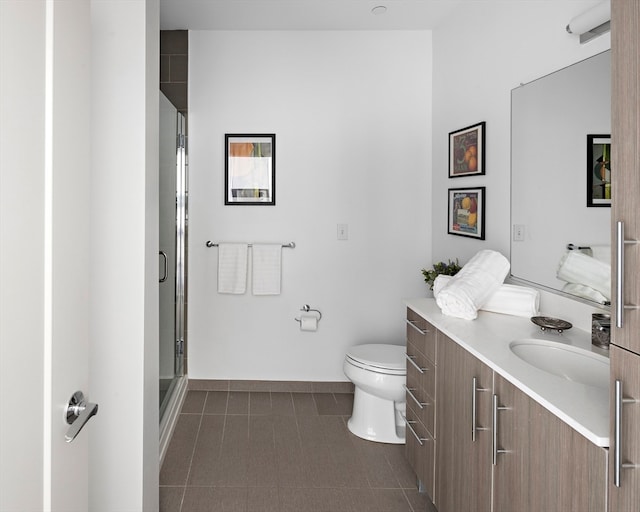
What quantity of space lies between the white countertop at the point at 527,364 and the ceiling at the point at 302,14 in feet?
6.34

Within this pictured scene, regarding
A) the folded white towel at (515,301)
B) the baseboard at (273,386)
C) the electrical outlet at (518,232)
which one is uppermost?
the electrical outlet at (518,232)

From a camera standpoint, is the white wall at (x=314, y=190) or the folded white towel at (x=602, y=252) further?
the white wall at (x=314, y=190)

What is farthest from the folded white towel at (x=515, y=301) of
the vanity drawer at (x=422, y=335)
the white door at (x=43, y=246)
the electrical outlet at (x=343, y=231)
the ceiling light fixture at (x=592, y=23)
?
the white door at (x=43, y=246)

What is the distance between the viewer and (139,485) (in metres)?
1.72

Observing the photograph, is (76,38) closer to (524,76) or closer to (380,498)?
(524,76)

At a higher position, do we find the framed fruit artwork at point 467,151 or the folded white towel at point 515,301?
the framed fruit artwork at point 467,151

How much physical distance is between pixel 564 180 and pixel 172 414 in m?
2.44

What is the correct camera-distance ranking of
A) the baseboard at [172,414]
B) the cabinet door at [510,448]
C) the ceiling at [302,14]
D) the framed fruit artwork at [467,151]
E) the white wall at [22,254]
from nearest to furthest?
the white wall at [22,254] → the cabinet door at [510,448] → the baseboard at [172,414] → the framed fruit artwork at [467,151] → the ceiling at [302,14]

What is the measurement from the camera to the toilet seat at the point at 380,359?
268cm

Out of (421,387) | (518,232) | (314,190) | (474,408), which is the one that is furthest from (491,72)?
(474,408)

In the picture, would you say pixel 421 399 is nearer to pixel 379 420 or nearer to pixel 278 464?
pixel 379 420

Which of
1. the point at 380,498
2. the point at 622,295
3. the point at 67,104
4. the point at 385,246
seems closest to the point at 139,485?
the point at 380,498

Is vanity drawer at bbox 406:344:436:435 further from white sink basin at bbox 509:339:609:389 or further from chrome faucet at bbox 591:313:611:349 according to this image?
chrome faucet at bbox 591:313:611:349

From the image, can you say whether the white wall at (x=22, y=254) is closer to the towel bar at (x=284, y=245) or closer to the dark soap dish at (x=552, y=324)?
the dark soap dish at (x=552, y=324)
